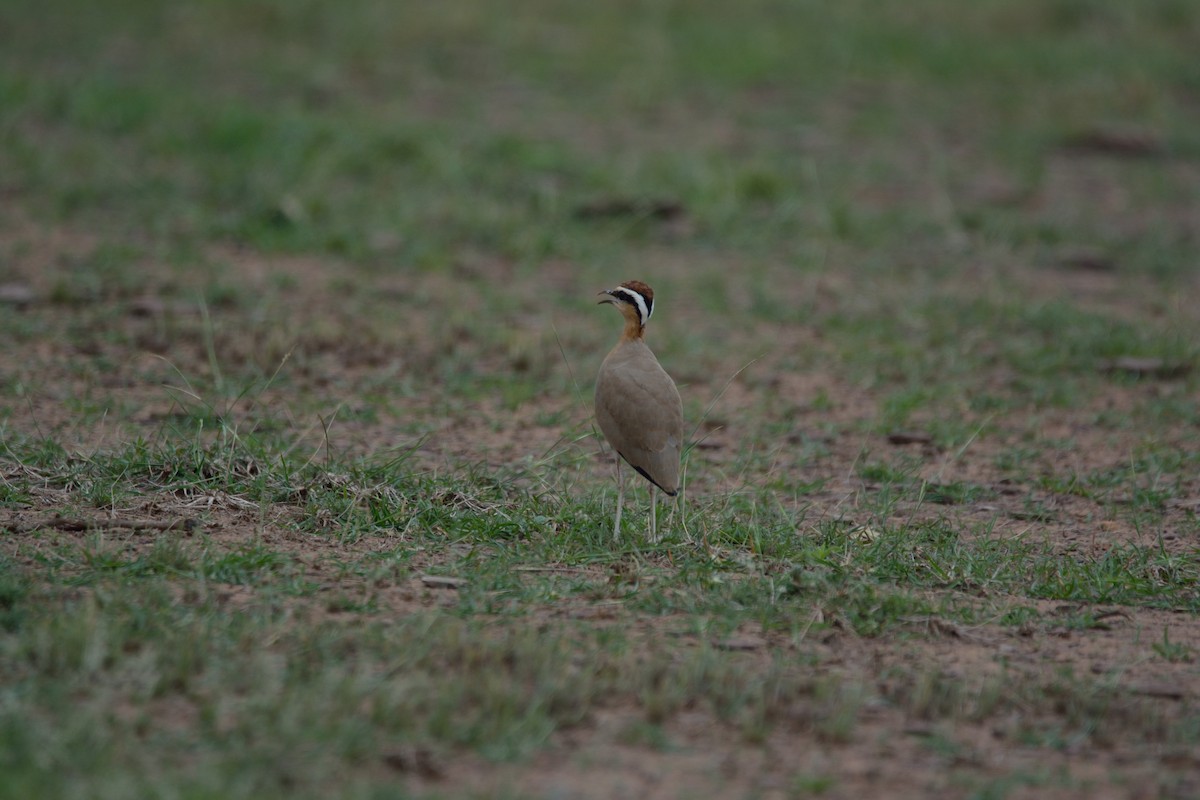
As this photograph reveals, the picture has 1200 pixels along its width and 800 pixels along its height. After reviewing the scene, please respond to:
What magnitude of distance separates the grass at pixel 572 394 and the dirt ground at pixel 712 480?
3 cm

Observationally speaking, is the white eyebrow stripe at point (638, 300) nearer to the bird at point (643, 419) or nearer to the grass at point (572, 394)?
the bird at point (643, 419)

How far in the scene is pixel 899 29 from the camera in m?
14.3

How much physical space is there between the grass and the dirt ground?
0.03m

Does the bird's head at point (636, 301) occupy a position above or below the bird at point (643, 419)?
above

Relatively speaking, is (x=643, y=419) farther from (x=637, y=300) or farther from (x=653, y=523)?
(x=637, y=300)

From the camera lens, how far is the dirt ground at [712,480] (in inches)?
144

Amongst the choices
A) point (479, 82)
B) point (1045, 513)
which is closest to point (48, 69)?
point (479, 82)

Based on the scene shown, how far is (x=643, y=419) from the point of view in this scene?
4.94 metres

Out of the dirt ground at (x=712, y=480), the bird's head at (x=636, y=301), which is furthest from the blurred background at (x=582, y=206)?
the bird's head at (x=636, y=301)

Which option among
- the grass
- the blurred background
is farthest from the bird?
the blurred background

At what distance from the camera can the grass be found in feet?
12.7

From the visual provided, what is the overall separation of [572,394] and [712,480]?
48.0 inches

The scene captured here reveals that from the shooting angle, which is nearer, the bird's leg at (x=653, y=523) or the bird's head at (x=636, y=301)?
the bird's leg at (x=653, y=523)

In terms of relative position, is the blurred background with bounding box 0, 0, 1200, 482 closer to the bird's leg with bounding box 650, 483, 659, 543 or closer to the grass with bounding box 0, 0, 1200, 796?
the grass with bounding box 0, 0, 1200, 796
